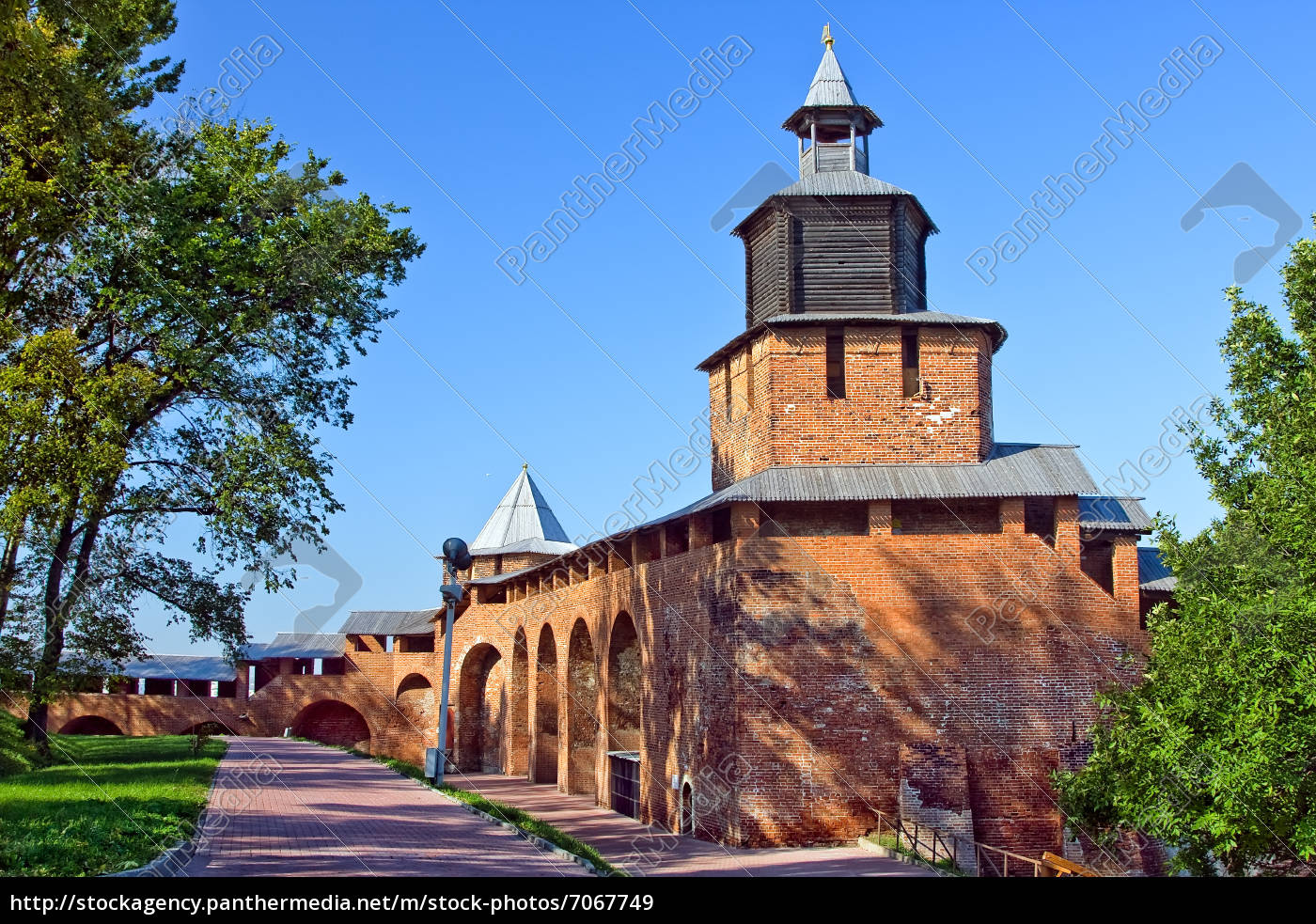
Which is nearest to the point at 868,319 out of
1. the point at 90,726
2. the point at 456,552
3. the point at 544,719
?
the point at 456,552

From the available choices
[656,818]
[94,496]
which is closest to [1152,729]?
[656,818]

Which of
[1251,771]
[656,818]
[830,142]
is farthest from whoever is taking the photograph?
[830,142]

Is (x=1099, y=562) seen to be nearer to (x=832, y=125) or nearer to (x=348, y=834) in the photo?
(x=832, y=125)

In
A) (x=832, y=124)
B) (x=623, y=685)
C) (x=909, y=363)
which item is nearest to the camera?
(x=909, y=363)

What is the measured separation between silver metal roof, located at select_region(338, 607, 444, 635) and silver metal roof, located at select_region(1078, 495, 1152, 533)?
3570 centimetres

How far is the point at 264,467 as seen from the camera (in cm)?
1723

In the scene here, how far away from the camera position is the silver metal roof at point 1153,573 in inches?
783

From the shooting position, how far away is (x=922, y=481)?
18.6 metres

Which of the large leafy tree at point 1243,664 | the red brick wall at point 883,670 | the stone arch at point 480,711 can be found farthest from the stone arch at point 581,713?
the large leafy tree at point 1243,664

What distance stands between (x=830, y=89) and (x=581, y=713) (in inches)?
602

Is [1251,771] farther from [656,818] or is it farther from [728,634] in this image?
[656,818]

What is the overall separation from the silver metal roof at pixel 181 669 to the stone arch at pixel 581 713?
1167 inches

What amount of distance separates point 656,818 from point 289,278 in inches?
457

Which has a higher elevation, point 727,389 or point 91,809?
point 727,389
